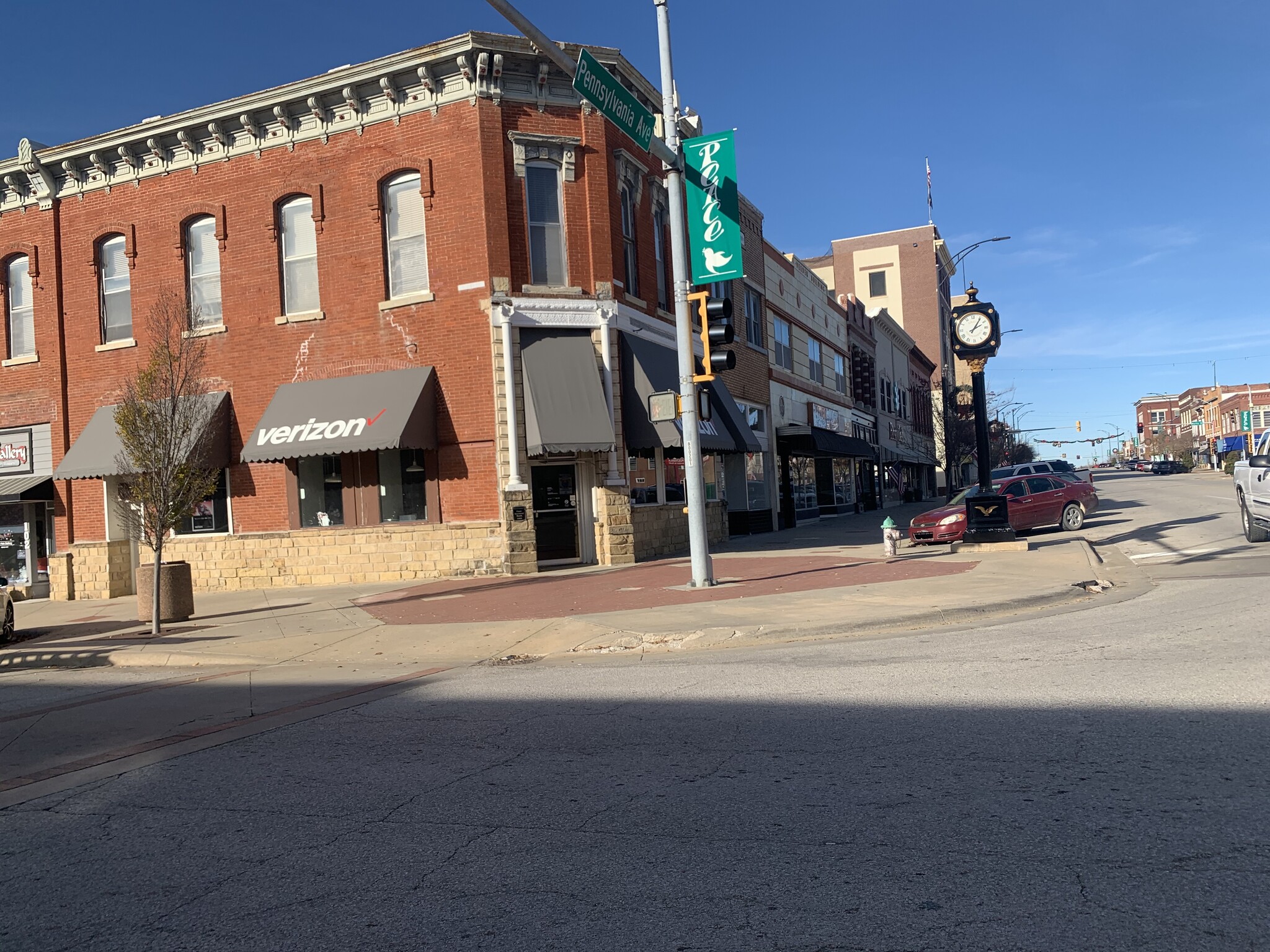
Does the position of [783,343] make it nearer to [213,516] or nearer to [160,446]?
[213,516]

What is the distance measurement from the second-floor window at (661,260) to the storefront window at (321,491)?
797 cm

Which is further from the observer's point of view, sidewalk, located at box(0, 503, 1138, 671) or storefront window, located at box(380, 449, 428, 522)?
storefront window, located at box(380, 449, 428, 522)

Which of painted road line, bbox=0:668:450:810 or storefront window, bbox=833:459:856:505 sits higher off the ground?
storefront window, bbox=833:459:856:505

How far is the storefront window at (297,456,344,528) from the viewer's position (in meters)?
20.0

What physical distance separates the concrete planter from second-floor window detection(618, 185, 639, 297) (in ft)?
34.5

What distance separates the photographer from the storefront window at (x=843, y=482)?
3984 cm

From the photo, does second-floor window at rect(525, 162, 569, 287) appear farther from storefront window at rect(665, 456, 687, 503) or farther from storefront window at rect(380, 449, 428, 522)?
storefront window at rect(665, 456, 687, 503)

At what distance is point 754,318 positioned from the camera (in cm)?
3022

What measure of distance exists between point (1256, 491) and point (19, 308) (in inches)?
1035

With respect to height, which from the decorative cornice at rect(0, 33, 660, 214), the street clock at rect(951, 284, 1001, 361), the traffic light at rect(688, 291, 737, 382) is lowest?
the traffic light at rect(688, 291, 737, 382)

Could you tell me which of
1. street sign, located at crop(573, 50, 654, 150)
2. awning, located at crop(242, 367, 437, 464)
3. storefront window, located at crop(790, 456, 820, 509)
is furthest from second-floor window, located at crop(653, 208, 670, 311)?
storefront window, located at crop(790, 456, 820, 509)

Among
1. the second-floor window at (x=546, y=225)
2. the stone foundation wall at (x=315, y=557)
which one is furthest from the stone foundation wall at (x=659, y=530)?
the second-floor window at (x=546, y=225)

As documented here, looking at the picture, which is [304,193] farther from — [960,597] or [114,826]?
[114,826]

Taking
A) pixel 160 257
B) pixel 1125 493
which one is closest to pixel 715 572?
pixel 160 257
